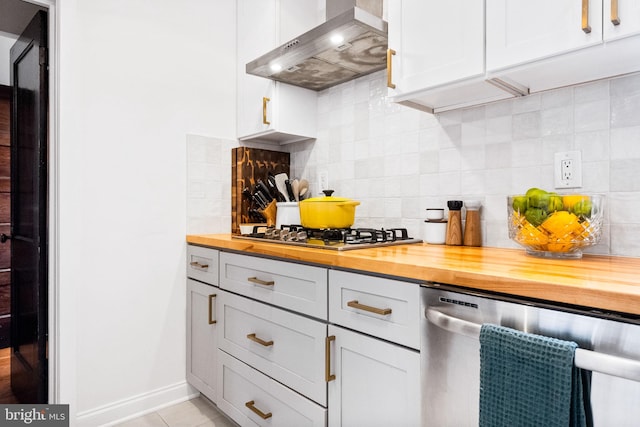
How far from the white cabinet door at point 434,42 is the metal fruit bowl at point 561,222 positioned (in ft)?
1.52

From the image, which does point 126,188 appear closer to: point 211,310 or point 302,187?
point 211,310

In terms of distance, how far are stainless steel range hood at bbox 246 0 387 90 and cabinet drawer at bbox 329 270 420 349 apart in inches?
39.2

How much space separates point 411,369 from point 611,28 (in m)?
1.04

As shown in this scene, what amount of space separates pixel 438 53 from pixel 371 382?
1127 millimetres

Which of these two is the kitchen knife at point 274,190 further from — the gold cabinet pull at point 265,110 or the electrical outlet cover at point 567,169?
the electrical outlet cover at point 567,169

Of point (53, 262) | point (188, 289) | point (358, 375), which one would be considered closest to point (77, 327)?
point (53, 262)

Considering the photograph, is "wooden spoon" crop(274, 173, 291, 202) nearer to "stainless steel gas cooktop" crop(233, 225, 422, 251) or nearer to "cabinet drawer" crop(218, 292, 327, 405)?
"stainless steel gas cooktop" crop(233, 225, 422, 251)

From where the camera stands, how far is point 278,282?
5.08 feet

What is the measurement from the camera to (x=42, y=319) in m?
1.86

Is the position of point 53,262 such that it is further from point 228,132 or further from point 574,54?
point 574,54

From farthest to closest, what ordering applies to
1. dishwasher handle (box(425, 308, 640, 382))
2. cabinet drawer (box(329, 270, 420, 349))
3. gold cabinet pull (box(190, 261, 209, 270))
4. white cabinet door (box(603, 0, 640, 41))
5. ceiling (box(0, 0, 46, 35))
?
gold cabinet pull (box(190, 261, 209, 270)), ceiling (box(0, 0, 46, 35)), cabinet drawer (box(329, 270, 420, 349)), white cabinet door (box(603, 0, 640, 41)), dishwasher handle (box(425, 308, 640, 382))

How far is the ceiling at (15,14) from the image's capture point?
74.0 inches

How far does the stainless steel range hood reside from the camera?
1604mm

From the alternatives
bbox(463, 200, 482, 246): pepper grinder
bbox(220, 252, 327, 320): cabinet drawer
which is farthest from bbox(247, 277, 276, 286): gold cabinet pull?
bbox(463, 200, 482, 246): pepper grinder
